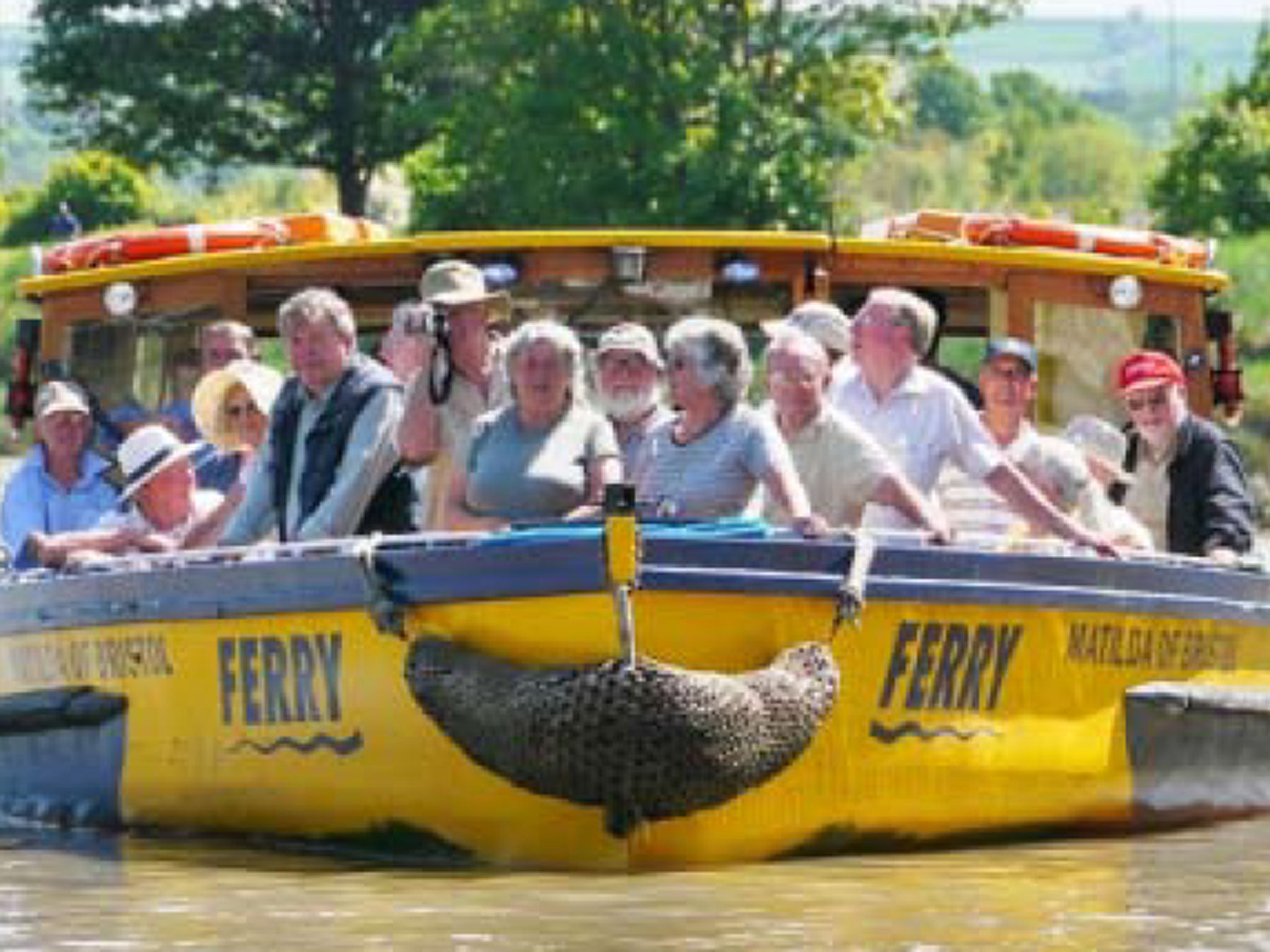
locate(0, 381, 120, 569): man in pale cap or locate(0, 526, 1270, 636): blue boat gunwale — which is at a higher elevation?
locate(0, 381, 120, 569): man in pale cap

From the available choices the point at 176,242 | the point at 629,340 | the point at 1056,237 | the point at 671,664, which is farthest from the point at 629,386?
the point at 176,242

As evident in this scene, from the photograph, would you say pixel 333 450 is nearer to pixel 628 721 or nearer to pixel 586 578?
pixel 586 578

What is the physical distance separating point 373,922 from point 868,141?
55280 mm

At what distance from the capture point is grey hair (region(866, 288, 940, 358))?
1557cm

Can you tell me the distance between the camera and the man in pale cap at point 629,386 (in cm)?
1519

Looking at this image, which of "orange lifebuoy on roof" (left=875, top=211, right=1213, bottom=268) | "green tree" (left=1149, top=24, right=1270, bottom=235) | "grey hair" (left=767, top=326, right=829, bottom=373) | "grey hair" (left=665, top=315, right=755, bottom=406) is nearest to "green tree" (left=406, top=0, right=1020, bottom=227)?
"green tree" (left=1149, top=24, right=1270, bottom=235)

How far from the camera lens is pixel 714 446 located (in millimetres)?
14797

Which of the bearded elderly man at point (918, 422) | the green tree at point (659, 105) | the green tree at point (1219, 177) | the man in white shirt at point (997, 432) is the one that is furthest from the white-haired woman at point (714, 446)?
the green tree at point (659, 105)

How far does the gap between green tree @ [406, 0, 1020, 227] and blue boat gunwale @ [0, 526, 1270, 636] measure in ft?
146

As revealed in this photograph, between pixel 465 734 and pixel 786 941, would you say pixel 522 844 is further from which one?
pixel 786 941

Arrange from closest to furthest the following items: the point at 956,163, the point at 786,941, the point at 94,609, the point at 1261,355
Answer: the point at 786,941
the point at 94,609
the point at 1261,355
the point at 956,163

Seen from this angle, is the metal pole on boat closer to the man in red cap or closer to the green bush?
the man in red cap

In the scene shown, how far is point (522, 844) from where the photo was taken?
14.8 meters

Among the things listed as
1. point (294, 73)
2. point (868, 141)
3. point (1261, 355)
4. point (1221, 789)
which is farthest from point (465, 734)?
point (294, 73)
